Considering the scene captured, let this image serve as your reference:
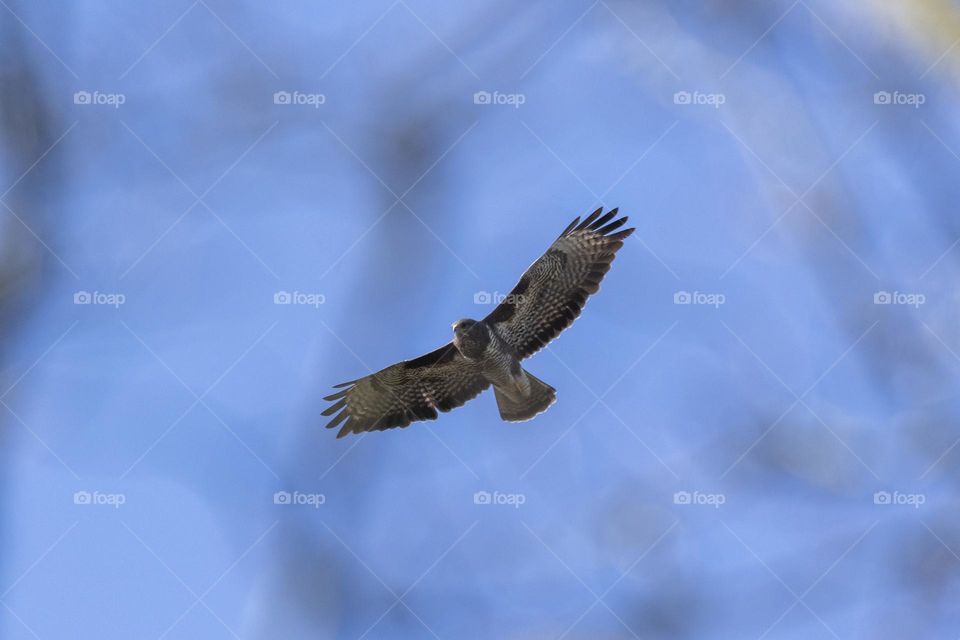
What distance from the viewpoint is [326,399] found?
12375 millimetres

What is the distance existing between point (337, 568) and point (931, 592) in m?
5.18

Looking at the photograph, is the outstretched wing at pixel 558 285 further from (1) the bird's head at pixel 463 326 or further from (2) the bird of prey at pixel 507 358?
(1) the bird's head at pixel 463 326

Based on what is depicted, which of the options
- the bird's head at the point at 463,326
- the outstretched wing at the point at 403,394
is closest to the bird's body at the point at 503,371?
the bird's head at the point at 463,326

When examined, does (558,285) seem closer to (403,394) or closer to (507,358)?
(507,358)

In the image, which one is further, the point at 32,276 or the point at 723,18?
the point at 723,18

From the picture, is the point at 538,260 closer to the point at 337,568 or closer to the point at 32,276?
the point at 337,568

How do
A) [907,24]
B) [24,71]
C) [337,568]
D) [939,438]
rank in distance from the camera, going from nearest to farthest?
[907,24] < [24,71] < [939,438] < [337,568]

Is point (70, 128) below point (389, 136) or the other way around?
below

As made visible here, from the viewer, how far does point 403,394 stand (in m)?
12.4

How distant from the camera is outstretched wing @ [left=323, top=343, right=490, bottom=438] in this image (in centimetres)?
1207

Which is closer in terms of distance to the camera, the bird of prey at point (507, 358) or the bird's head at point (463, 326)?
the bird's head at point (463, 326)

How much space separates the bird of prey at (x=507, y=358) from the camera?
465 inches

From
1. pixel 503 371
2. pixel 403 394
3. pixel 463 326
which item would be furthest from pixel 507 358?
pixel 403 394

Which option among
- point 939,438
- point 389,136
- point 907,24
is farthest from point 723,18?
point 939,438
